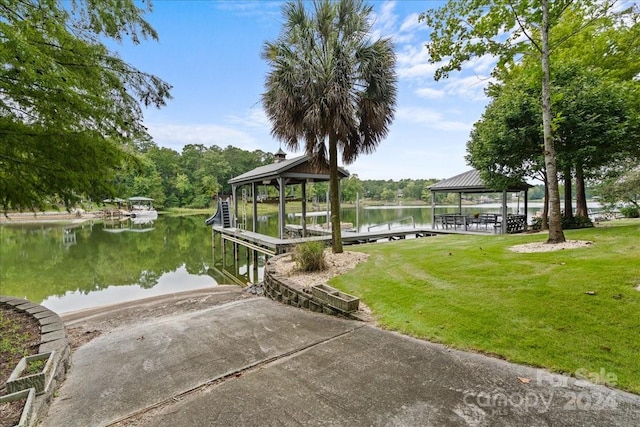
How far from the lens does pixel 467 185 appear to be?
1449cm

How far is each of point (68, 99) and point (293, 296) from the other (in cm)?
432

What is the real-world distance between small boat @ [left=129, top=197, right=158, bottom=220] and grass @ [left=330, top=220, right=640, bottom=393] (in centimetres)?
3989

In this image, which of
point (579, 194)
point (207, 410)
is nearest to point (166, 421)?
point (207, 410)

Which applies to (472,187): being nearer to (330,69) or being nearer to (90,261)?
(330,69)

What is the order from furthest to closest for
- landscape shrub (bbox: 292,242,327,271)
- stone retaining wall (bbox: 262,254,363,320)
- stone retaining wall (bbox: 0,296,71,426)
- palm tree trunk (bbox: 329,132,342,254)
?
palm tree trunk (bbox: 329,132,342,254)
landscape shrub (bbox: 292,242,327,271)
stone retaining wall (bbox: 262,254,363,320)
stone retaining wall (bbox: 0,296,71,426)

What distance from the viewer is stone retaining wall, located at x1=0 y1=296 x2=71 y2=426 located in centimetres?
255

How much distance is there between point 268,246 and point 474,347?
986cm

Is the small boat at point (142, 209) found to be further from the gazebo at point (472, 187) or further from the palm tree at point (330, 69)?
the palm tree at point (330, 69)

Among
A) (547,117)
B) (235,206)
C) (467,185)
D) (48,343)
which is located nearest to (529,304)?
(547,117)

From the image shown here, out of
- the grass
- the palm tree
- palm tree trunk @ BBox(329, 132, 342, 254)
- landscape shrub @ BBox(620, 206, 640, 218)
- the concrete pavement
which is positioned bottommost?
the concrete pavement

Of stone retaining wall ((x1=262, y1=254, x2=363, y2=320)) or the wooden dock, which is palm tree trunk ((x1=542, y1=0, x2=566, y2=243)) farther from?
the wooden dock

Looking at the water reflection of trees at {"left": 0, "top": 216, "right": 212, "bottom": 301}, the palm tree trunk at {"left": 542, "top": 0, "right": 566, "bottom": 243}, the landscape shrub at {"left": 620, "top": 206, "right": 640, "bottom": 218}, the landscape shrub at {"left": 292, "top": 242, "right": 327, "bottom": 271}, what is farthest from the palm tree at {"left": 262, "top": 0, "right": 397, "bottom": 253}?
the landscape shrub at {"left": 620, "top": 206, "right": 640, "bottom": 218}

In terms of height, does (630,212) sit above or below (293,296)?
above

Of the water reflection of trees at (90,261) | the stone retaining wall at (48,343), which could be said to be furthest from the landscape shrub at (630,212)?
the stone retaining wall at (48,343)
